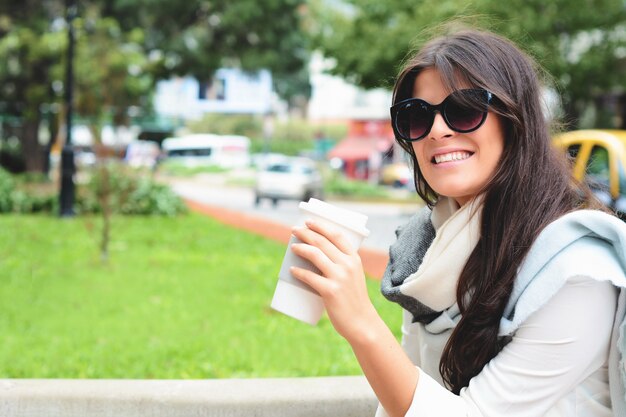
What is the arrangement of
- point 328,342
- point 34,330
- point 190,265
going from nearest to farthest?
point 328,342 → point 34,330 → point 190,265

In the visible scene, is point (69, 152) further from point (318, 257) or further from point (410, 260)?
point (318, 257)

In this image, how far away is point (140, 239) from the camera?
422 inches

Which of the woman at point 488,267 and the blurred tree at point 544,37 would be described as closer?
the woman at point 488,267

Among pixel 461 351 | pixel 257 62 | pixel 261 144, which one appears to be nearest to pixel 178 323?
pixel 461 351

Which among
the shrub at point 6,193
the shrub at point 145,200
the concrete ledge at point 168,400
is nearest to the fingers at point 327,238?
the concrete ledge at point 168,400

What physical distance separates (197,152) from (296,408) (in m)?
55.0

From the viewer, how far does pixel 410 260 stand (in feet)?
5.64

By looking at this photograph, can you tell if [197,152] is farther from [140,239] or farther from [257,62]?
[140,239]

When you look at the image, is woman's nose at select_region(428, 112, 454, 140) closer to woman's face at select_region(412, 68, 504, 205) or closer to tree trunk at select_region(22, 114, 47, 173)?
woman's face at select_region(412, 68, 504, 205)

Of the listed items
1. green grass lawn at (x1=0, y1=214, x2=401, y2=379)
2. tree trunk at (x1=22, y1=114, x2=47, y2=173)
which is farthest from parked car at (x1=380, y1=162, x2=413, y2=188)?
green grass lawn at (x1=0, y1=214, x2=401, y2=379)

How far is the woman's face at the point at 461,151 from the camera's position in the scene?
1539 mm

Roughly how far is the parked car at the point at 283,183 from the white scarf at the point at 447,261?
917 inches

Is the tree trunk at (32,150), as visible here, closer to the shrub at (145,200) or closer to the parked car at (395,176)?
the shrub at (145,200)

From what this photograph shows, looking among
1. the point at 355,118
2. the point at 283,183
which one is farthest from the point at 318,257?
the point at 355,118
